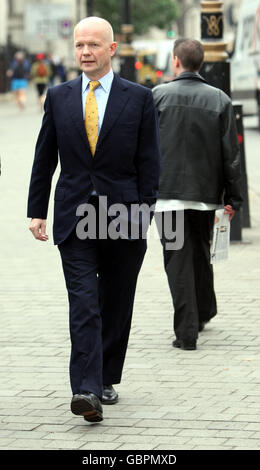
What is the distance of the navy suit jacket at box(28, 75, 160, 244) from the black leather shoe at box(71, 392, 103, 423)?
0.72 metres

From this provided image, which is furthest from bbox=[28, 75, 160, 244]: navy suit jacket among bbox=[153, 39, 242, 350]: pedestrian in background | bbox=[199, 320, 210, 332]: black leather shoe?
bbox=[199, 320, 210, 332]: black leather shoe

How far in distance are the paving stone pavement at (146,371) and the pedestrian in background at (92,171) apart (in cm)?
25

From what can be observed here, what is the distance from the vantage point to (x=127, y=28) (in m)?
30.5

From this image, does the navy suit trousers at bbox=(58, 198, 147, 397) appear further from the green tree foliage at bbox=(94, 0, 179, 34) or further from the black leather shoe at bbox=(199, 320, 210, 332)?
the green tree foliage at bbox=(94, 0, 179, 34)

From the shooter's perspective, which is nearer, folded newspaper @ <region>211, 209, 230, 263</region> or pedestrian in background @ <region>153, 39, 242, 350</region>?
pedestrian in background @ <region>153, 39, 242, 350</region>

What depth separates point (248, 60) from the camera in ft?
87.6

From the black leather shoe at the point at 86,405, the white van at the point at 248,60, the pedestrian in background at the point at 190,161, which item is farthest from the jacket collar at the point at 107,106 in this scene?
the white van at the point at 248,60

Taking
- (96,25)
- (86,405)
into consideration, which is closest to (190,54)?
(96,25)

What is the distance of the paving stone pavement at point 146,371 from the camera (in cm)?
528

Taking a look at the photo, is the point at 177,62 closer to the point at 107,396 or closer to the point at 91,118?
the point at 91,118

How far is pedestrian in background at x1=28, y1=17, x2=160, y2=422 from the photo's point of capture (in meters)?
5.44

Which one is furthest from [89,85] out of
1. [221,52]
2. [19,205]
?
[19,205]

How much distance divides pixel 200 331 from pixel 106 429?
2.26 m

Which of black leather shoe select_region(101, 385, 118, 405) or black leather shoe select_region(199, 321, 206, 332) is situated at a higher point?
black leather shoe select_region(101, 385, 118, 405)
